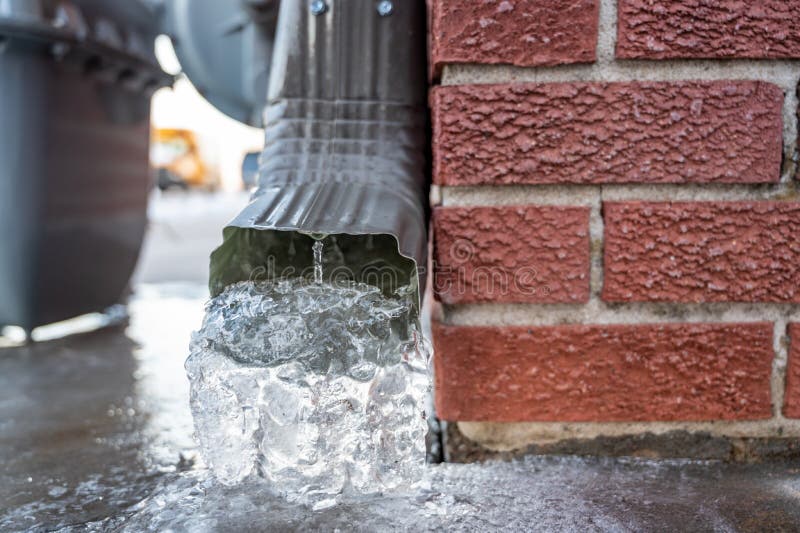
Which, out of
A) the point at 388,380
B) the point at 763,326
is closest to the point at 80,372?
the point at 388,380

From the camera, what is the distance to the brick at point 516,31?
1206 mm

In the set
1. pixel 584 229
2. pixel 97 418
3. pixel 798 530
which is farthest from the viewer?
pixel 97 418

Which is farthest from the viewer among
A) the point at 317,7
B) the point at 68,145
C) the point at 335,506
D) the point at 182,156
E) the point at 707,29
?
the point at 182,156

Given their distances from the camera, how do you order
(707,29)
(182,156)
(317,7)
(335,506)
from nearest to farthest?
(335,506), (707,29), (317,7), (182,156)

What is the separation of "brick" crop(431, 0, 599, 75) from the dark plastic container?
5.28ft

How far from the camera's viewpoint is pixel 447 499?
111 cm

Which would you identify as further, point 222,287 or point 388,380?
point 222,287

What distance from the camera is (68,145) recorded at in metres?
2.33

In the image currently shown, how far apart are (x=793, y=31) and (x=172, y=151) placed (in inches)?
722

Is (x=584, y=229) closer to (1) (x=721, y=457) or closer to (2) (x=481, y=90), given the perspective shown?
(2) (x=481, y=90)

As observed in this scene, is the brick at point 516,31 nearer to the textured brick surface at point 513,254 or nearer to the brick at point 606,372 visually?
the textured brick surface at point 513,254

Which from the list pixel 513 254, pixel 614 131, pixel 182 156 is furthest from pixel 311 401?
pixel 182 156

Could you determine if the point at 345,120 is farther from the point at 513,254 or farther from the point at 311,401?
the point at 311,401

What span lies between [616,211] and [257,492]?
86 centimetres
